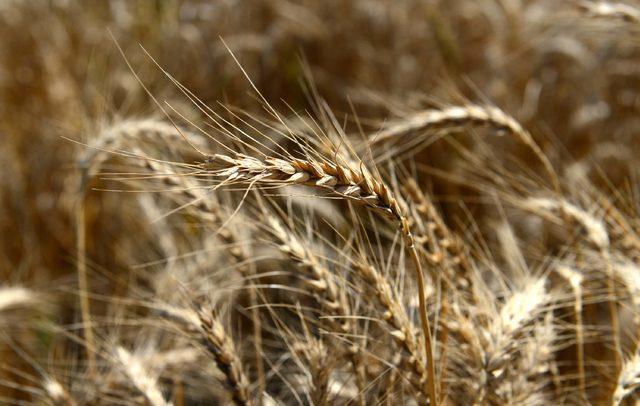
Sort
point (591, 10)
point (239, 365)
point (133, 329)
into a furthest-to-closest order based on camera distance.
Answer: point (133, 329) < point (591, 10) < point (239, 365)

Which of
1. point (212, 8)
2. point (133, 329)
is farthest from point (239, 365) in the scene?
point (212, 8)

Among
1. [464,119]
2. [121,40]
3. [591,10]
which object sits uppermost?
[591,10]

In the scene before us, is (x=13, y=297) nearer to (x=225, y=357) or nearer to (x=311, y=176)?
(x=225, y=357)

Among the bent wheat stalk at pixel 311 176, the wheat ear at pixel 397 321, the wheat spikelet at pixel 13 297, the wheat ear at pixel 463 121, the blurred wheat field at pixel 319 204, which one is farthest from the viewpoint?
the wheat spikelet at pixel 13 297

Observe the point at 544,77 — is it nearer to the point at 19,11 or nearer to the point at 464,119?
the point at 464,119

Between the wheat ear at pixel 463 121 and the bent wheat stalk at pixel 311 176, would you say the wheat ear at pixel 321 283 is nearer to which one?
the bent wheat stalk at pixel 311 176

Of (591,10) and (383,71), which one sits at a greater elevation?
(591,10)

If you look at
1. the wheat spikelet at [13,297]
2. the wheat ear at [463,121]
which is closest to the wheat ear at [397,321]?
the wheat ear at [463,121]

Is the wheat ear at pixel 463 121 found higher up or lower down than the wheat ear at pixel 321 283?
higher up
